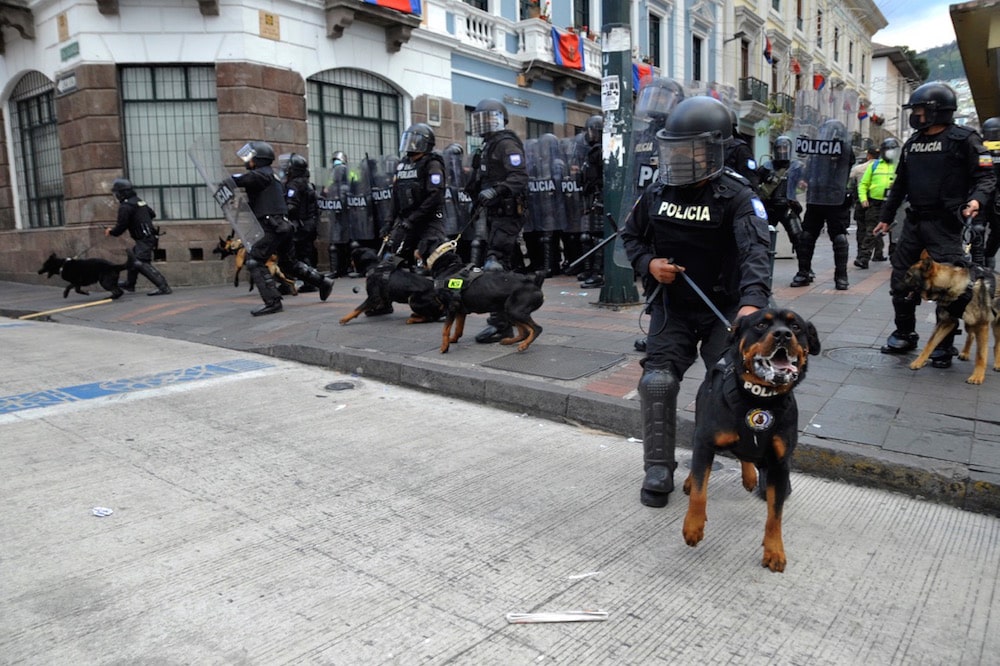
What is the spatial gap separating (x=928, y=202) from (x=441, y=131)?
12.8 metres

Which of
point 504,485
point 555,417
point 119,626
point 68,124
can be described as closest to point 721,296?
point 504,485

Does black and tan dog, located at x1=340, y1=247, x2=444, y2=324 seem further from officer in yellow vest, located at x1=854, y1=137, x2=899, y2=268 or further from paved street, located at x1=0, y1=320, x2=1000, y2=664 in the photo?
officer in yellow vest, located at x1=854, y1=137, x2=899, y2=268

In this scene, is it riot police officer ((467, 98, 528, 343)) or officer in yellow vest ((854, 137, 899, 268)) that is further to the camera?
officer in yellow vest ((854, 137, 899, 268))

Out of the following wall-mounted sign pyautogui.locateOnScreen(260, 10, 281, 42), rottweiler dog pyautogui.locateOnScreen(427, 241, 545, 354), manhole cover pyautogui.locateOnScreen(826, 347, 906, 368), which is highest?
wall-mounted sign pyautogui.locateOnScreen(260, 10, 281, 42)

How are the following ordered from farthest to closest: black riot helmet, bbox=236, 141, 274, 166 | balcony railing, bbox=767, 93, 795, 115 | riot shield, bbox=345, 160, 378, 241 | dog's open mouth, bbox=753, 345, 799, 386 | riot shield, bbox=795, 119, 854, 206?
balcony railing, bbox=767, 93, 795, 115, riot shield, bbox=345, 160, 378, 241, black riot helmet, bbox=236, 141, 274, 166, riot shield, bbox=795, 119, 854, 206, dog's open mouth, bbox=753, 345, 799, 386

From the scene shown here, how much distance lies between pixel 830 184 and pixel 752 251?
6263mm

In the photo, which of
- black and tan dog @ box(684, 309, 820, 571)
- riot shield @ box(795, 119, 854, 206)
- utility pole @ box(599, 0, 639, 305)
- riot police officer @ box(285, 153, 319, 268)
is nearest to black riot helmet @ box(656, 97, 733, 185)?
black and tan dog @ box(684, 309, 820, 571)

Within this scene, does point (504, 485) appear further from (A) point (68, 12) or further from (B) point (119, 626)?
(A) point (68, 12)

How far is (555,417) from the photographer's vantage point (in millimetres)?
5164

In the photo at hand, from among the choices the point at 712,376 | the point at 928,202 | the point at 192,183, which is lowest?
the point at 712,376

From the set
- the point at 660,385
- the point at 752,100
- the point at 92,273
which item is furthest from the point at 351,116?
the point at 752,100

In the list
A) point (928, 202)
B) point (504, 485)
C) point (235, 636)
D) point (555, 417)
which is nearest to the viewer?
point (235, 636)

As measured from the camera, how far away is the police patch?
2771 millimetres

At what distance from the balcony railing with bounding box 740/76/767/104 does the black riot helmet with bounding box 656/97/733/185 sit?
29.5m
